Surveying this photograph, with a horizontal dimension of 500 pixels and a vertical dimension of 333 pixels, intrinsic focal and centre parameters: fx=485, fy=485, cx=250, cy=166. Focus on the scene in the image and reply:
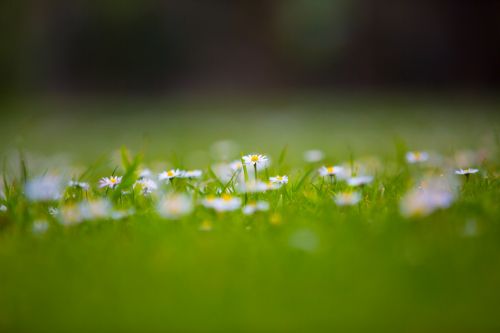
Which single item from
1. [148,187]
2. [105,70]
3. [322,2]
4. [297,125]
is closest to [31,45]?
[105,70]

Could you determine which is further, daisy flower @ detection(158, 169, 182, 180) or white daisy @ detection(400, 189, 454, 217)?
daisy flower @ detection(158, 169, 182, 180)

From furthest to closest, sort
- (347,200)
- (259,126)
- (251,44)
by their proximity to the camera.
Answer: (251,44)
(259,126)
(347,200)

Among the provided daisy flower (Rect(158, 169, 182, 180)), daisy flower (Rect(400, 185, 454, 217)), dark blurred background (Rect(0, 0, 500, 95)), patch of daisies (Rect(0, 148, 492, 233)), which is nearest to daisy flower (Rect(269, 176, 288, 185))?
patch of daisies (Rect(0, 148, 492, 233))

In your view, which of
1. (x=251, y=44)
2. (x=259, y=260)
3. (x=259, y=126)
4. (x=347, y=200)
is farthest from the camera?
(x=251, y=44)

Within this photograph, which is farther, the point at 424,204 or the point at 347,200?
the point at 347,200

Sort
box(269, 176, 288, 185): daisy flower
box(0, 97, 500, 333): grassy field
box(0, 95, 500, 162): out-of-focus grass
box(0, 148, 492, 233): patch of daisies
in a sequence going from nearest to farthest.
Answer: box(0, 97, 500, 333): grassy field → box(0, 148, 492, 233): patch of daisies → box(269, 176, 288, 185): daisy flower → box(0, 95, 500, 162): out-of-focus grass

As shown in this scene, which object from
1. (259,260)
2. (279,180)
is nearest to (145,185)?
(279,180)

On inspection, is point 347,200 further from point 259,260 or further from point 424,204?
point 259,260

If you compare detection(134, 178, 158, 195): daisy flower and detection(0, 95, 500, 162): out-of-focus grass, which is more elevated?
detection(0, 95, 500, 162): out-of-focus grass

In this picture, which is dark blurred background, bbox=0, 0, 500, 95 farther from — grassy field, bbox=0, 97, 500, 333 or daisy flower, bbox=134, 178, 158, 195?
grassy field, bbox=0, 97, 500, 333
